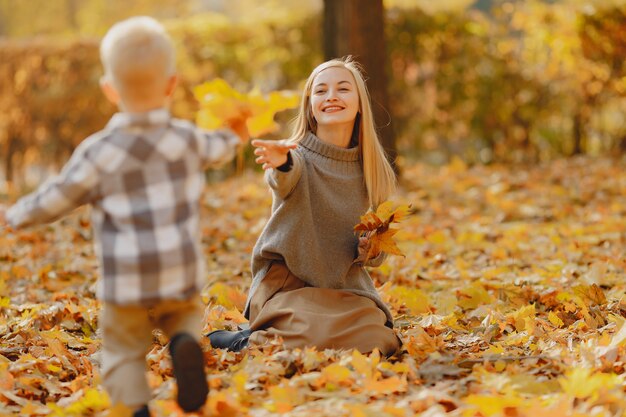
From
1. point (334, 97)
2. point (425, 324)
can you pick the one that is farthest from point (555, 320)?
point (334, 97)

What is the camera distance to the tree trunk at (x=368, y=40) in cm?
691

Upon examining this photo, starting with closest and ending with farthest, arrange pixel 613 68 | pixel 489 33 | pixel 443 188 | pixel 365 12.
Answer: pixel 365 12 < pixel 443 188 < pixel 613 68 < pixel 489 33

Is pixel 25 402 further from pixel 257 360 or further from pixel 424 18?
pixel 424 18

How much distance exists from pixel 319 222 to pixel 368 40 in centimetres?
402

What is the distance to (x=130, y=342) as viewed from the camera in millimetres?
2373

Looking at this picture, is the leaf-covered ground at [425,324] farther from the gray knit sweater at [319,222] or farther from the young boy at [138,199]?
the gray knit sweater at [319,222]

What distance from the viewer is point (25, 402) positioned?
105 inches

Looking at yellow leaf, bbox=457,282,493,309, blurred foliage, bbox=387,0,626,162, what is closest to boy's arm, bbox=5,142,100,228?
yellow leaf, bbox=457,282,493,309

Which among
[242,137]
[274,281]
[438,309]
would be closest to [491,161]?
[438,309]

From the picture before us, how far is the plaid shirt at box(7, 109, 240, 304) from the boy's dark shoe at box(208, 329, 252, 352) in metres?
0.98

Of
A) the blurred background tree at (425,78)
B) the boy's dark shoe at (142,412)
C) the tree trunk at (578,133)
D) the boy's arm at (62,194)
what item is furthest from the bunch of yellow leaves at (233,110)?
the tree trunk at (578,133)

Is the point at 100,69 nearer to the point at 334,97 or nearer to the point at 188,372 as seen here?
the point at 334,97

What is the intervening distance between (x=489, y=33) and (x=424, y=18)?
2.80 ft

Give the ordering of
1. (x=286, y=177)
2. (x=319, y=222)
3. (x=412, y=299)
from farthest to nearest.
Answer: (x=412, y=299) → (x=319, y=222) → (x=286, y=177)
